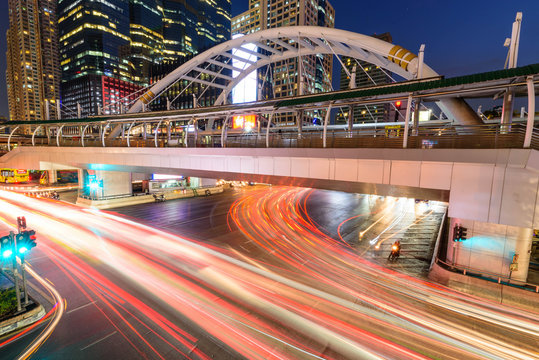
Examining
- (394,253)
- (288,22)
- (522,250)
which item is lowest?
(394,253)

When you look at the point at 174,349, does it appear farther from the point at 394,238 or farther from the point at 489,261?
the point at 394,238

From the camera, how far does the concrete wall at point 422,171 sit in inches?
341

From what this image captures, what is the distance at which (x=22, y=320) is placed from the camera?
8312mm

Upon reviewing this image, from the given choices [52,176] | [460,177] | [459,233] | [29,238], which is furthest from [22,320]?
[52,176]

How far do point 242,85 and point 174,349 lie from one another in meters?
41.7

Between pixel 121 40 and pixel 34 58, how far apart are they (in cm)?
7286

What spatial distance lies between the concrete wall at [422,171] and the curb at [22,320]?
426 inches

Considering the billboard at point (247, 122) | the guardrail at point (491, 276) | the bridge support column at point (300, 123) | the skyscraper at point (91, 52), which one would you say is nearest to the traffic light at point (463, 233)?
the guardrail at point (491, 276)

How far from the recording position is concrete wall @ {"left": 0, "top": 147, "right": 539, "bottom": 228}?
866 centimetres

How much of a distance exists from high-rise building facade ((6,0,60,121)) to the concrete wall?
204m

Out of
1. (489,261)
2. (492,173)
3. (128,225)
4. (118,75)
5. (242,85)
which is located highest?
(118,75)

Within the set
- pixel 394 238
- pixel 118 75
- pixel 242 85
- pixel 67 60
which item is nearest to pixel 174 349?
pixel 394 238

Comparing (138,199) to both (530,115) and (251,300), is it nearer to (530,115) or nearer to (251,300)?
(251,300)

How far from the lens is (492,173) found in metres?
9.02
